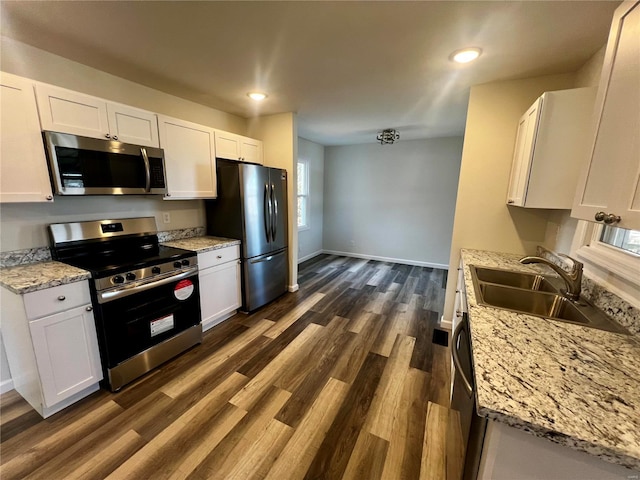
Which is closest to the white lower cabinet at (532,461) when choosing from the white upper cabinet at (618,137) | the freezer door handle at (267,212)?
the white upper cabinet at (618,137)

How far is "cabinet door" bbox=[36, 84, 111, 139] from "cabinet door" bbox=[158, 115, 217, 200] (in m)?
0.46

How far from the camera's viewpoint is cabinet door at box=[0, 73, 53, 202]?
157 cm

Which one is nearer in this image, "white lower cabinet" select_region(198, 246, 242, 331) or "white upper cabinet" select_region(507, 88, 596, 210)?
"white upper cabinet" select_region(507, 88, 596, 210)

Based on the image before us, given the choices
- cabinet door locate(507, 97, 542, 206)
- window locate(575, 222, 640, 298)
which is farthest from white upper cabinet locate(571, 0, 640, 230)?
cabinet door locate(507, 97, 542, 206)

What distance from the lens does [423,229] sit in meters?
5.12

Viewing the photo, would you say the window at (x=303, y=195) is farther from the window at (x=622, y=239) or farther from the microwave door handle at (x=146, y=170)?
the window at (x=622, y=239)

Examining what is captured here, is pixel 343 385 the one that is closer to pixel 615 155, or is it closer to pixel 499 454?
pixel 499 454

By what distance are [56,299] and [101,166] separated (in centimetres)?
102

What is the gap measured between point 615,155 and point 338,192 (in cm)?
496

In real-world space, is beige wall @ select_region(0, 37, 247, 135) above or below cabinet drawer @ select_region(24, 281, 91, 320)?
above

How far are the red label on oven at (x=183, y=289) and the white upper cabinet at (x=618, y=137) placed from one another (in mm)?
2685

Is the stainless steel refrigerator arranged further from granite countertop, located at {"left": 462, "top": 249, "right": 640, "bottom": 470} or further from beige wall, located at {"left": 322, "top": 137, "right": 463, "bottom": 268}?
beige wall, located at {"left": 322, "top": 137, "right": 463, "bottom": 268}

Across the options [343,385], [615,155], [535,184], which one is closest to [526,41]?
[535,184]

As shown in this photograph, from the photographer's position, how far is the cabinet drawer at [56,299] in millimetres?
1513
